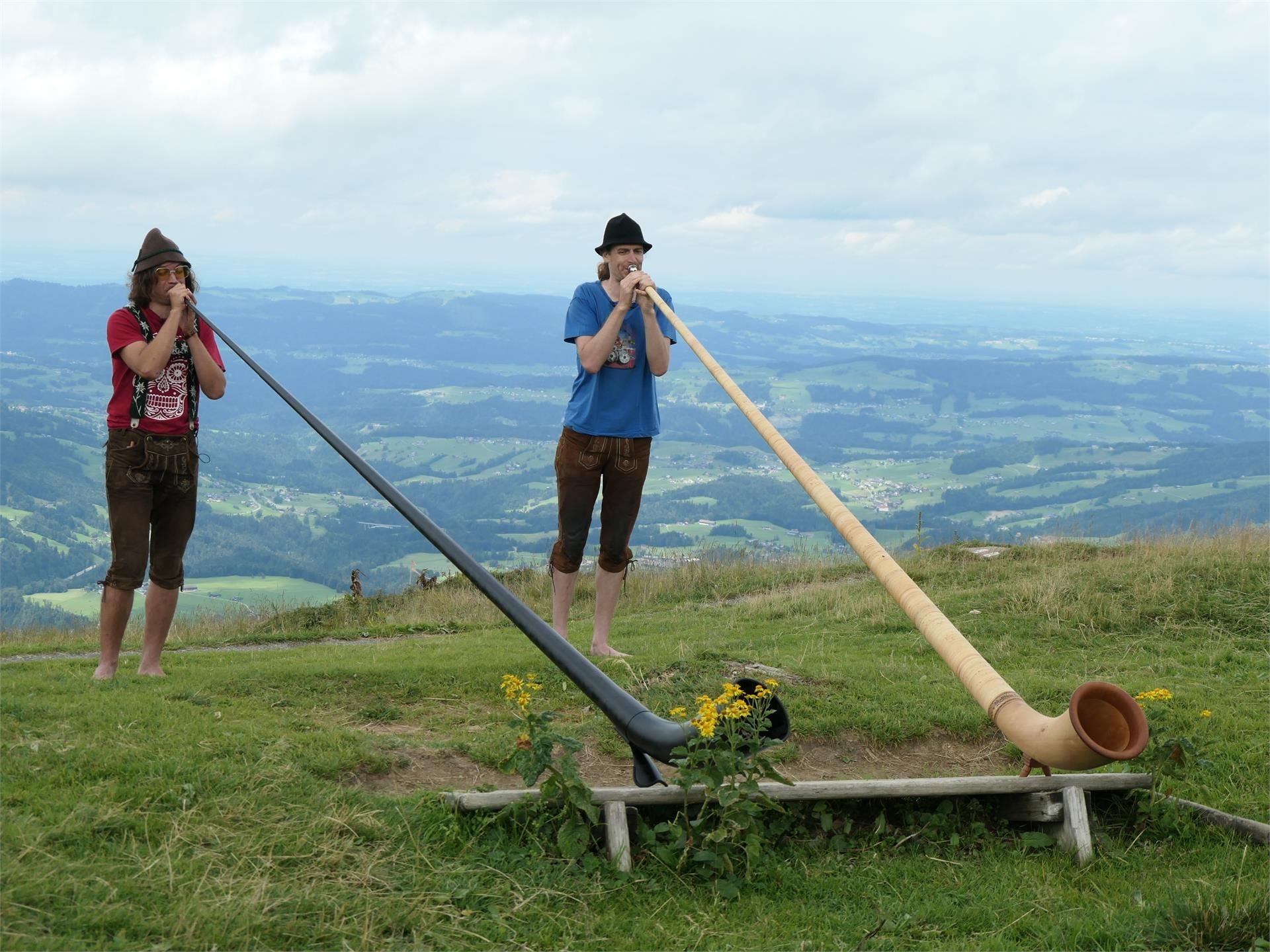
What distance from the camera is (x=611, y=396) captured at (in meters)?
6.51

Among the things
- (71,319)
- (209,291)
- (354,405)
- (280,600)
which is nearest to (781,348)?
(354,405)

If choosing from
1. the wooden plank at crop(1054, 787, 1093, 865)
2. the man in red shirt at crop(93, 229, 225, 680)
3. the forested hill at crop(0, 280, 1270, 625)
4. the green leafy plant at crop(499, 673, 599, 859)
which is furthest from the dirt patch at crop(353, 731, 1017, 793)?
the forested hill at crop(0, 280, 1270, 625)

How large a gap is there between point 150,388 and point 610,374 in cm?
252

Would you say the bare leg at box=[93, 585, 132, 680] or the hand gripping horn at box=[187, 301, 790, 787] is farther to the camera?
the bare leg at box=[93, 585, 132, 680]

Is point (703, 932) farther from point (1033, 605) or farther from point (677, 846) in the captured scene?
point (1033, 605)

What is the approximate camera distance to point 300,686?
6094 mm

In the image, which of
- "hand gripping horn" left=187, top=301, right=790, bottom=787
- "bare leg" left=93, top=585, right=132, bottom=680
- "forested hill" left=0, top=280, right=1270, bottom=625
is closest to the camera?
"hand gripping horn" left=187, top=301, right=790, bottom=787

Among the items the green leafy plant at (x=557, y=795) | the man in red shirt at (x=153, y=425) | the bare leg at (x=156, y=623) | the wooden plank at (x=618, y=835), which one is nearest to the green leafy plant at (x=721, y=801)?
the wooden plank at (x=618, y=835)

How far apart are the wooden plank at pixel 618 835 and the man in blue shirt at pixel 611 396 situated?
258 cm

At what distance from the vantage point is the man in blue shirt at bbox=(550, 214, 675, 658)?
6.40 metres

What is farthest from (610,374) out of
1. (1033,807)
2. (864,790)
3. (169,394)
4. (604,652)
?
(1033,807)

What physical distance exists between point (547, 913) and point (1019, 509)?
8099cm

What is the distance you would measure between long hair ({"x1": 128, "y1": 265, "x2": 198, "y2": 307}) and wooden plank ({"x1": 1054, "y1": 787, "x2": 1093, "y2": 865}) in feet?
16.3

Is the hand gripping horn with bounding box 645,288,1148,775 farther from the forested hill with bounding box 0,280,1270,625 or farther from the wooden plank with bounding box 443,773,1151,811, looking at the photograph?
the forested hill with bounding box 0,280,1270,625
